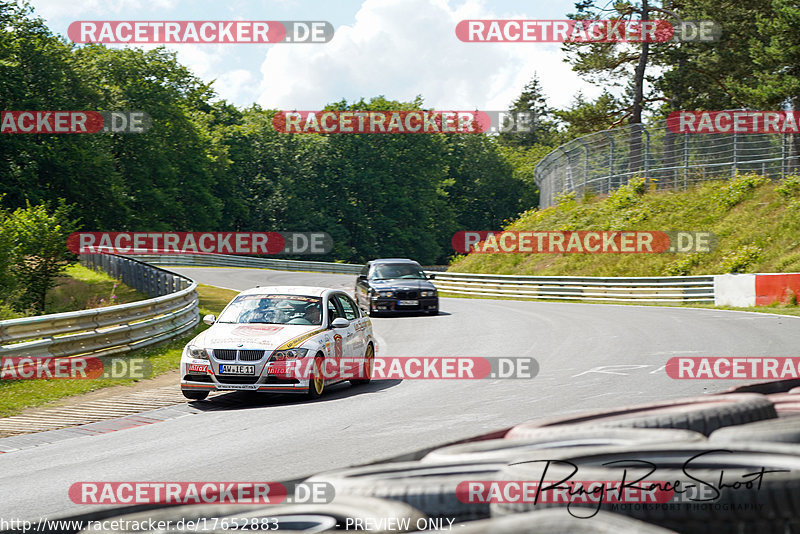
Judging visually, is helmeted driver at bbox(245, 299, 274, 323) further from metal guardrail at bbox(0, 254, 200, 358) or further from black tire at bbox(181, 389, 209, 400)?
metal guardrail at bbox(0, 254, 200, 358)

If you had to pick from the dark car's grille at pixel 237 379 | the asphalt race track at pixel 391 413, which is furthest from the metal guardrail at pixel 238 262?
the dark car's grille at pixel 237 379

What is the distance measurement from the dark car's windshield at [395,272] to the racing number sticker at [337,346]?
50.8ft

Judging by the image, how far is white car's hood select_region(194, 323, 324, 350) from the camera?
11.1 meters

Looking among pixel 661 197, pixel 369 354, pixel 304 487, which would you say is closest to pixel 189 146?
pixel 661 197

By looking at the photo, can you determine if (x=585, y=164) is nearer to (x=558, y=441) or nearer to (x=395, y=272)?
(x=395, y=272)

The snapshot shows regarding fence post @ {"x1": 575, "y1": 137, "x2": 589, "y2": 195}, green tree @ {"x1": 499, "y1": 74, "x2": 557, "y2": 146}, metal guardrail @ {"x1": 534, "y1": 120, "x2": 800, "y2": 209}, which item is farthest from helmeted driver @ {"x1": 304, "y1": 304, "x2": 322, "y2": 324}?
green tree @ {"x1": 499, "y1": 74, "x2": 557, "y2": 146}

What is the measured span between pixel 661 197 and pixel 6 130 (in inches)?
1319

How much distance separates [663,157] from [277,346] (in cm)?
3478

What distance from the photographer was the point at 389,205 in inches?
3679

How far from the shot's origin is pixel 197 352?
11.1m

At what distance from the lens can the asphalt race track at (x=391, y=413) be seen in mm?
6843

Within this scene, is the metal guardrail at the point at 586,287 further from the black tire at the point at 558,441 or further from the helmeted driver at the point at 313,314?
the black tire at the point at 558,441

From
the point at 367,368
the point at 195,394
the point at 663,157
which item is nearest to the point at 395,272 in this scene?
the point at 367,368

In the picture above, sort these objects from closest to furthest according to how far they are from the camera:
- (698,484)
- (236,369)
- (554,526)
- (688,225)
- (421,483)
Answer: (554,526)
(698,484)
(421,483)
(236,369)
(688,225)
